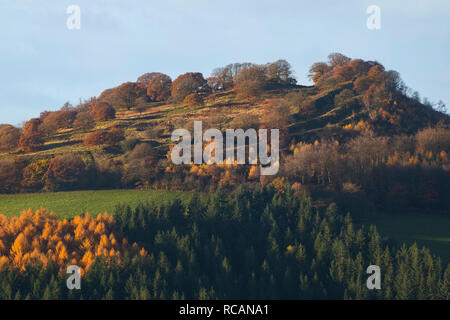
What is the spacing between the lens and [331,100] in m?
100

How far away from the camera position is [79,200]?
5506 centimetres

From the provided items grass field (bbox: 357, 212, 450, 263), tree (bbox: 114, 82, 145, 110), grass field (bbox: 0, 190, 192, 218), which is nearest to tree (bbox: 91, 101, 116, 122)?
tree (bbox: 114, 82, 145, 110)

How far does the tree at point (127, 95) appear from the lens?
108 metres

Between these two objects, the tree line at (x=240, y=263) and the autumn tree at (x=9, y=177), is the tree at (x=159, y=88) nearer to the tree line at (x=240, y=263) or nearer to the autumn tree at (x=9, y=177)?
the autumn tree at (x=9, y=177)

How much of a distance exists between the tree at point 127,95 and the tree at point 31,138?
88.5ft

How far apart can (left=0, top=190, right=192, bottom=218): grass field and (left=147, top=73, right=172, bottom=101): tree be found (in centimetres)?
6020

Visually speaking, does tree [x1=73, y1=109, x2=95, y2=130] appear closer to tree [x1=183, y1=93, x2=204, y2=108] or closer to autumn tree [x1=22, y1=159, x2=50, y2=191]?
tree [x1=183, y1=93, x2=204, y2=108]

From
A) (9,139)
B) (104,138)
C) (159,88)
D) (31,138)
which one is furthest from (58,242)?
(159,88)

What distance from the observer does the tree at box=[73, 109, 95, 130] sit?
90625 millimetres

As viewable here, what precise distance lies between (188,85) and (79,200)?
61.0m

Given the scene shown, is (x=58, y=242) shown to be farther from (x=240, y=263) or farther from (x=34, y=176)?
(x=34, y=176)
